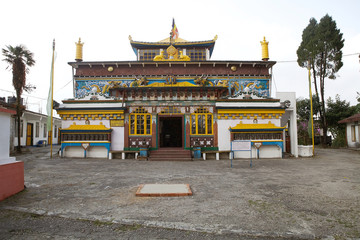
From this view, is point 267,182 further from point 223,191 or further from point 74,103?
point 74,103

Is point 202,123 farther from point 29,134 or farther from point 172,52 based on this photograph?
point 29,134

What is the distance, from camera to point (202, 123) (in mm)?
16250

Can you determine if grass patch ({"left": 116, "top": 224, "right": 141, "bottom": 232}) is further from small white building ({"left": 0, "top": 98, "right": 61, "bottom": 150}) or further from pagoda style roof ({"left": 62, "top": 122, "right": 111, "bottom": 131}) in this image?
small white building ({"left": 0, "top": 98, "right": 61, "bottom": 150})

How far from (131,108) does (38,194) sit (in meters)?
10.8

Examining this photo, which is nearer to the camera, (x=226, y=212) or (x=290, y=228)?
(x=290, y=228)

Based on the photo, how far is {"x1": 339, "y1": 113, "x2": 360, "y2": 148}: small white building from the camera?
80.3ft

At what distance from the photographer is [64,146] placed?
15.5 m

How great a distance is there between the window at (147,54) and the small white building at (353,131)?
70.5 feet

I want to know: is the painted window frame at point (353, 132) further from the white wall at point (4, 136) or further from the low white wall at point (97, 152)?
the white wall at point (4, 136)

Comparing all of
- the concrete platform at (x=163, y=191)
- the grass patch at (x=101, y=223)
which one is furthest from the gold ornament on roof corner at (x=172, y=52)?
the grass patch at (x=101, y=223)

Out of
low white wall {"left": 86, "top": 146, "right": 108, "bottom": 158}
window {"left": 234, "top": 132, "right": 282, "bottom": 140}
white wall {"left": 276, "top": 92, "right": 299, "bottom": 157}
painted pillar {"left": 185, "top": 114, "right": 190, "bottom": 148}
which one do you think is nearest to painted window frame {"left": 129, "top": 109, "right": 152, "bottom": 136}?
low white wall {"left": 86, "top": 146, "right": 108, "bottom": 158}

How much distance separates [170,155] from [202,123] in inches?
130

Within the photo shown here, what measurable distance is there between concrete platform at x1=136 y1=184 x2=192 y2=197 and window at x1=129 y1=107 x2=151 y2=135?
9661mm

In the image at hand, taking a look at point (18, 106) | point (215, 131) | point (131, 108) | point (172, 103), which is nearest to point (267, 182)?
point (215, 131)
